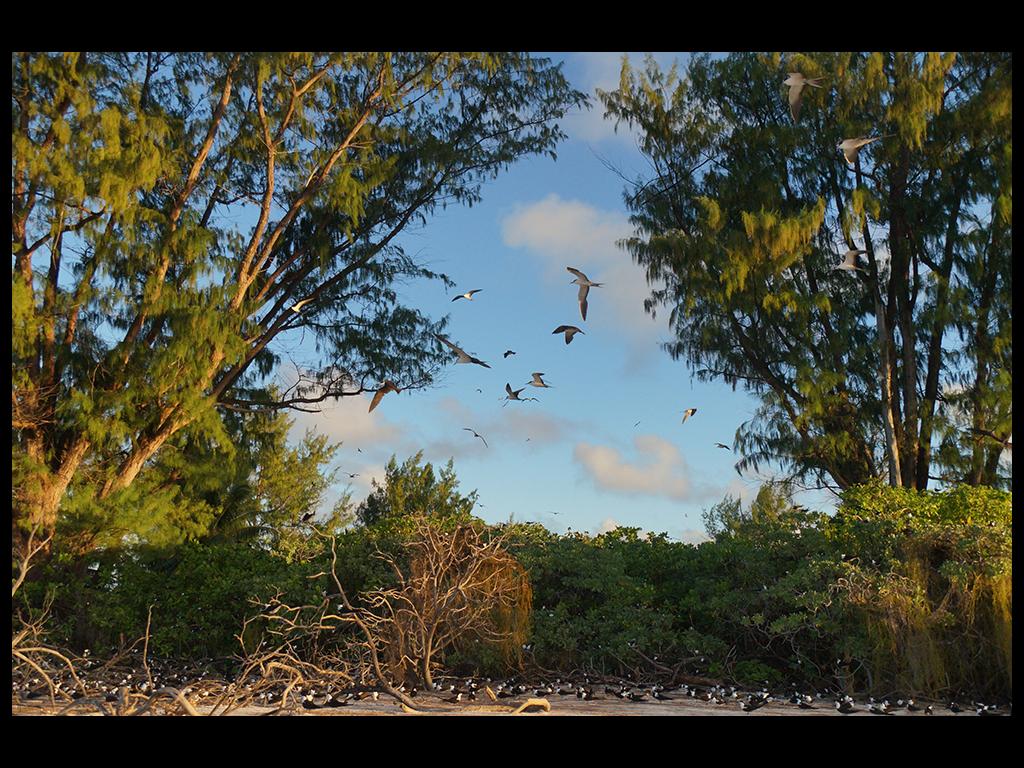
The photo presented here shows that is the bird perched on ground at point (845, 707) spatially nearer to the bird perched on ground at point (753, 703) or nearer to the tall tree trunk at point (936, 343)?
the bird perched on ground at point (753, 703)

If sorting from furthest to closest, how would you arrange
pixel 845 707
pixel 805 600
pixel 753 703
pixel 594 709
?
pixel 805 600 → pixel 753 703 → pixel 845 707 → pixel 594 709

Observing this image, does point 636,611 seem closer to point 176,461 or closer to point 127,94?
point 176,461

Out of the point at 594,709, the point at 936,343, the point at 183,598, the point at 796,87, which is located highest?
the point at 796,87

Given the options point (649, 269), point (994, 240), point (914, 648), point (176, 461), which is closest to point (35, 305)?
point (176, 461)

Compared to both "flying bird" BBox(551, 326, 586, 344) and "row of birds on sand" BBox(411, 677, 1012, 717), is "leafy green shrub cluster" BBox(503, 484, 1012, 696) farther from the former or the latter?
"flying bird" BBox(551, 326, 586, 344)

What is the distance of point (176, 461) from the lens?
32.2 feet

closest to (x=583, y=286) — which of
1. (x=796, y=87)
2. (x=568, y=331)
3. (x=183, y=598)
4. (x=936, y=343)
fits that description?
(x=568, y=331)

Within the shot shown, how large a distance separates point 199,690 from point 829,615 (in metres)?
4.11

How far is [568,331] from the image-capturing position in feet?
24.1

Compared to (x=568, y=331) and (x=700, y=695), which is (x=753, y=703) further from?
(x=568, y=331)

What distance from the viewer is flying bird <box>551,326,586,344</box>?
7130 millimetres

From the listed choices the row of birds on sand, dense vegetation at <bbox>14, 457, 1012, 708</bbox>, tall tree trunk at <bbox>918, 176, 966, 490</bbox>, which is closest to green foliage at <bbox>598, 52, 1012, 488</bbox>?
tall tree trunk at <bbox>918, 176, 966, 490</bbox>

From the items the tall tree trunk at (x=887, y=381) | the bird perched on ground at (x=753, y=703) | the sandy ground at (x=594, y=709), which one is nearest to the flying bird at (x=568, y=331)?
the sandy ground at (x=594, y=709)

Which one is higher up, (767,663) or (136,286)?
(136,286)
